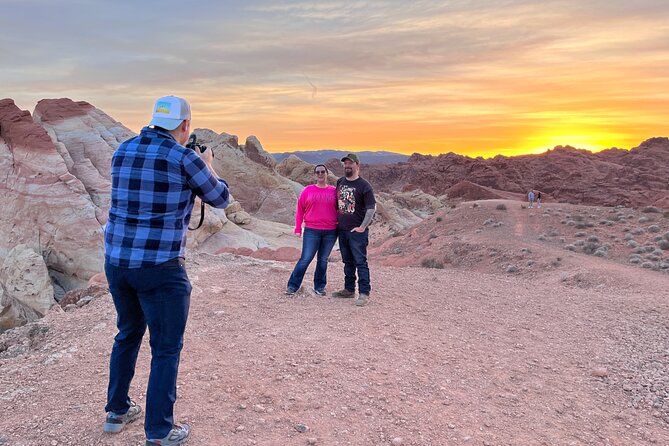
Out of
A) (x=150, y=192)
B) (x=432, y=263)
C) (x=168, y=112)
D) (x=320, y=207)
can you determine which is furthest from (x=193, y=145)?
(x=432, y=263)

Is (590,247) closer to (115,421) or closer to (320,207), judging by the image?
(320,207)

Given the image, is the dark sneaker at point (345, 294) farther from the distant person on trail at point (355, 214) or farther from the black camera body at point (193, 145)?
the black camera body at point (193, 145)

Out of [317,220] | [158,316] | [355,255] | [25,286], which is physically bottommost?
[25,286]

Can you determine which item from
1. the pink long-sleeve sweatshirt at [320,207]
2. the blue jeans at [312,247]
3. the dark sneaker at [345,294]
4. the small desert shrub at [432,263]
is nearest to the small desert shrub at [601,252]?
the small desert shrub at [432,263]

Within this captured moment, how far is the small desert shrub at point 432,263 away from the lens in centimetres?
1556

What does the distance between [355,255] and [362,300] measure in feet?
2.06

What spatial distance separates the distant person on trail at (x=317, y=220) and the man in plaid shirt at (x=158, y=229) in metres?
4.31

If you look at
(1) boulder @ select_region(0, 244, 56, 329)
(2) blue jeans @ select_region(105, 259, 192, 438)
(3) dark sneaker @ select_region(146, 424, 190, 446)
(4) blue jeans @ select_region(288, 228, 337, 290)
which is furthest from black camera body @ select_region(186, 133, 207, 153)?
(1) boulder @ select_region(0, 244, 56, 329)

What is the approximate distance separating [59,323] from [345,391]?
4.11m

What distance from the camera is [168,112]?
3236 mm

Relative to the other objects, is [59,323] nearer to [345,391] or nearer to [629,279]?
[345,391]

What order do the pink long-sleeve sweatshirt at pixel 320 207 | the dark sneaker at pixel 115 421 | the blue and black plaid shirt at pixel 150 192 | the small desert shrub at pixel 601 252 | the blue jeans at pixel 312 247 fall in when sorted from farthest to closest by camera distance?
the small desert shrub at pixel 601 252 < the blue jeans at pixel 312 247 < the pink long-sleeve sweatshirt at pixel 320 207 < the dark sneaker at pixel 115 421 < the blue and black plaid shirt at pixel 150 192

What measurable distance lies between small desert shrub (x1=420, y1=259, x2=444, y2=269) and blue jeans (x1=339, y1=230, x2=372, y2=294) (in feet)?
26.4

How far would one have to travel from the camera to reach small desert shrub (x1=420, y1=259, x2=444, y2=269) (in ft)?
51.0
